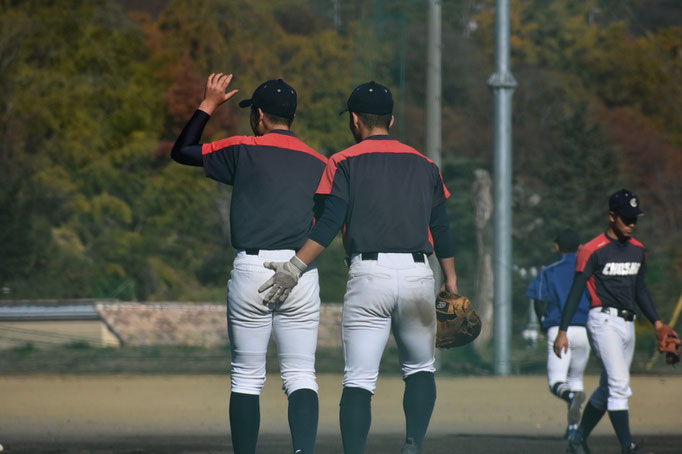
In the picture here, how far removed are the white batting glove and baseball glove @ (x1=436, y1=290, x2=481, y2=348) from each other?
2.99 feet

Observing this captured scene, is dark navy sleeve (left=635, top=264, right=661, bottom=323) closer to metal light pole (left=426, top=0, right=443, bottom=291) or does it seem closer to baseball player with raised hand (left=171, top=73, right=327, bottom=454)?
baseball player with raised hand (left=171, top=73, right=327, bottom=454)

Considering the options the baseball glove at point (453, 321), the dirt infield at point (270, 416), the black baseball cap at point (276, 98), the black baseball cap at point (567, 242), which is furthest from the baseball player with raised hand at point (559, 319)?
the black baseball cap at point (276, 98)

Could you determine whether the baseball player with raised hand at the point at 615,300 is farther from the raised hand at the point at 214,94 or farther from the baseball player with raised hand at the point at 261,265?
the raised hand at the point at 214,94

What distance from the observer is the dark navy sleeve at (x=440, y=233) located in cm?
570

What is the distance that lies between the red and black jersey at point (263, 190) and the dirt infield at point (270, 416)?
2602 mm

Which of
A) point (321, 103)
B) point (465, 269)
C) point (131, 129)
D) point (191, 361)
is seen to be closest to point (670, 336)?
point (191, 361)

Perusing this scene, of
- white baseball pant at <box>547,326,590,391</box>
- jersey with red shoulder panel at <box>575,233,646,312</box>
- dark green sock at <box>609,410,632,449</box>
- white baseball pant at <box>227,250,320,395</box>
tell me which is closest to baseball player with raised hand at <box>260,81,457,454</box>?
white baseball pant at <box>227,250,320,395</box>

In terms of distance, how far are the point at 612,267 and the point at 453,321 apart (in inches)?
68.0

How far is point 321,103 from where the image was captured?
1107 inches

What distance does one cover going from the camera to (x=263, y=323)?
5.49 meters

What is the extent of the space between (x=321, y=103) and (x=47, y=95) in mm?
8934

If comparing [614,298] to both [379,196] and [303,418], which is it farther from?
[303,418]

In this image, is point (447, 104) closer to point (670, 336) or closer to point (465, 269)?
point (465, 269)

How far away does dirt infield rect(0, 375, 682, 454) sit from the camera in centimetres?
813
